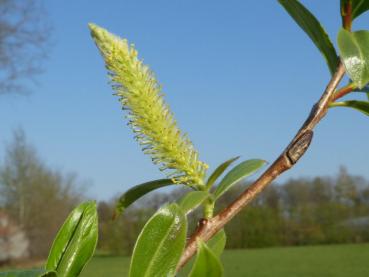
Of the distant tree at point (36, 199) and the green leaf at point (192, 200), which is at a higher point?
the green leaf at point (192, 200)

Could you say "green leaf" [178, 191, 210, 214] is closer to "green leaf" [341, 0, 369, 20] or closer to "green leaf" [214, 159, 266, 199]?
"green leaf" [214, 159, 266, 199]

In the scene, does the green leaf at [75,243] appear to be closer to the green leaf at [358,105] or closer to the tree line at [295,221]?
the green leaf at [358,105]

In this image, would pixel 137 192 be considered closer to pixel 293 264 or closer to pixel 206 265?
Answer: pixel 206 265

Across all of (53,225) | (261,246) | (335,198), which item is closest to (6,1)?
(53,225)

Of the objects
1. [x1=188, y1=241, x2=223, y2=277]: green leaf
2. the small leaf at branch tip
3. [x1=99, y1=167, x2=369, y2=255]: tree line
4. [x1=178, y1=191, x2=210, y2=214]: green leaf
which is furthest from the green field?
[x1=188, y1=241, x2=223, y2=277]: green leaf

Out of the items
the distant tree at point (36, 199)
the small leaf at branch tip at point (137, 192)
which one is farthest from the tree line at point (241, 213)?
the small leaf at branch tip at point (137, 192)

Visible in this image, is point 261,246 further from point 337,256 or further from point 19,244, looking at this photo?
point 19,244
